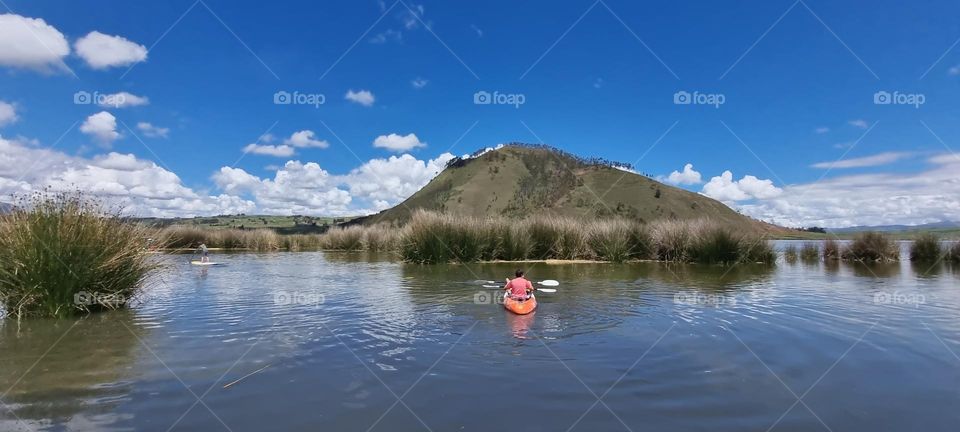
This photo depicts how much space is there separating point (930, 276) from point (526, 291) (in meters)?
18.6

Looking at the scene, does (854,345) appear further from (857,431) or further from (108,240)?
(108,240)

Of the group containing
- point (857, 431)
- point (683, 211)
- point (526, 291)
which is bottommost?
point (857, 431)

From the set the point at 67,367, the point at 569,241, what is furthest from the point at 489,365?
the point at 569,241

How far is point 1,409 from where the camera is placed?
6336 mm

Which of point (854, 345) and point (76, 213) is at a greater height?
point (76, 213)

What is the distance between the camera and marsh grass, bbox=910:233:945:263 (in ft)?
96.9

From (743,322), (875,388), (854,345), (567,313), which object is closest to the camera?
(875,388)

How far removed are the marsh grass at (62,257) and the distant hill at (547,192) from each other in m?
74.1

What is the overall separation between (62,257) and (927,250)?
37.7 m

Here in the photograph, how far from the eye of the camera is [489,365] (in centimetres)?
834

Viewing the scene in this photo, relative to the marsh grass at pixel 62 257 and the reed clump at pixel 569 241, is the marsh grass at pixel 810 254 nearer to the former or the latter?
the reed clump at pixel 569 241

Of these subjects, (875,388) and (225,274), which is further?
(225,274)

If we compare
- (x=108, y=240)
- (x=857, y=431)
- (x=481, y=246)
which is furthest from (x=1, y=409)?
(x=481, y=246)

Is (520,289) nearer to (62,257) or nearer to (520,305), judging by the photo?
(520,305)
